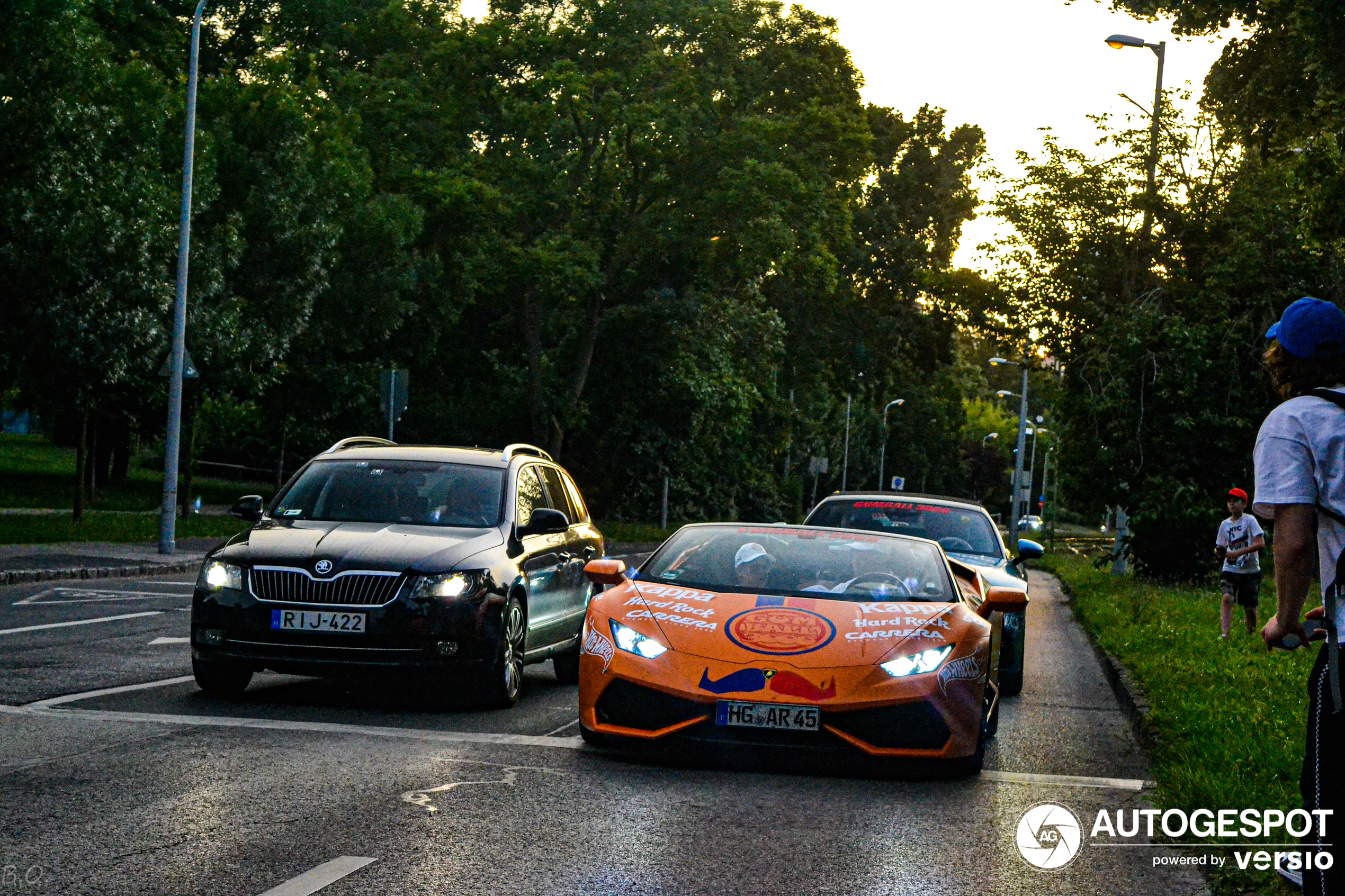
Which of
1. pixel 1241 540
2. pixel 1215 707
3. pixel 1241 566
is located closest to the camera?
pixel 1215 707

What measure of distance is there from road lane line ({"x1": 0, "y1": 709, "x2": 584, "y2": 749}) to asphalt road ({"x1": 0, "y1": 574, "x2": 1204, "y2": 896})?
2 cm

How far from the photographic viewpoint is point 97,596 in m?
17.7

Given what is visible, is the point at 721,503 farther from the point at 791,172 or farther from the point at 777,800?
the point at 777,800

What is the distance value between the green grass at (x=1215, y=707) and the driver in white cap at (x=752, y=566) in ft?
7.43

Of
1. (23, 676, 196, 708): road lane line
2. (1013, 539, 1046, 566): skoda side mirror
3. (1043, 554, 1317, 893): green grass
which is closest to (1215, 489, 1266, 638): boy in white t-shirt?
(1043, 554, 1317, 893): green grass

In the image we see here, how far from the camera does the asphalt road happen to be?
5523 millimetres

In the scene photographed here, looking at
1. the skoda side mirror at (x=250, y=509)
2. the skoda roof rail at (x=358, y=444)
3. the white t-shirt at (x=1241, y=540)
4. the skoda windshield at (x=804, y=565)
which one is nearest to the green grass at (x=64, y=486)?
the skoda roof rail at (x=358, y=444)

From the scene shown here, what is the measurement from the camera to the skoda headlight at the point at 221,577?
964 centimetres

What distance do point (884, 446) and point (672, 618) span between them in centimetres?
8898

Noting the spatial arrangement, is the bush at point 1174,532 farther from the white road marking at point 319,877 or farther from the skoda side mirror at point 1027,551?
the white road marking at point 319,877

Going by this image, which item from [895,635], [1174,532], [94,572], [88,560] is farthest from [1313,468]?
[1174,532]

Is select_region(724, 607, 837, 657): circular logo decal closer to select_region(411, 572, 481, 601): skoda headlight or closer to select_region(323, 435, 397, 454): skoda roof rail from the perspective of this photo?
select_region(411, 572, 481, 601): skoda headlight

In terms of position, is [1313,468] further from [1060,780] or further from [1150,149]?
[1150,149]

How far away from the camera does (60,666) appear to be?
11.1m
